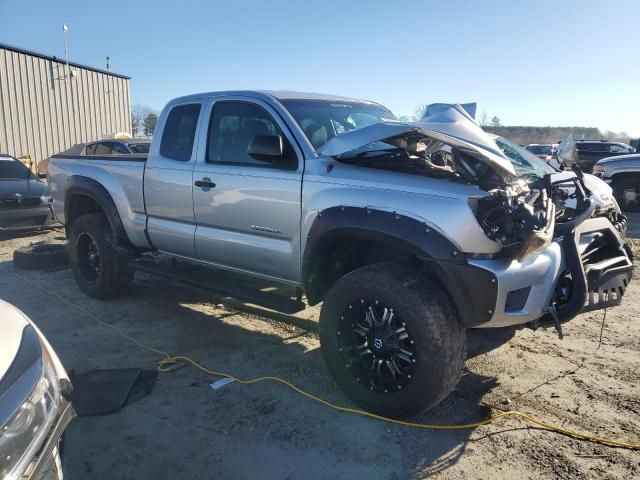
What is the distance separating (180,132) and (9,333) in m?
3.18

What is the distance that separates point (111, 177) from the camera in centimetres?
560

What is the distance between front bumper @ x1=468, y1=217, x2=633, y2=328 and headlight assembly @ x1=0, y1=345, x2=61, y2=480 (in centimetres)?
222

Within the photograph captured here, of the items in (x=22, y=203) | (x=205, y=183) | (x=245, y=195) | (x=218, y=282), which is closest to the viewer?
(x=245, y=195)

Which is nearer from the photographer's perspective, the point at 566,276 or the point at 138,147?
the point at 566,276

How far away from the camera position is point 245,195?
427 centimetres

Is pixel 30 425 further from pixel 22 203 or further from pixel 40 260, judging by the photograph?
pixel 22 203

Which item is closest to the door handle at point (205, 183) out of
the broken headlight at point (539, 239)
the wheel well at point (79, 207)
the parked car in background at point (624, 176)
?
the wheel well at point (79, 207)

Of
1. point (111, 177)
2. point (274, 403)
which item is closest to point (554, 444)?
point (274, 403)

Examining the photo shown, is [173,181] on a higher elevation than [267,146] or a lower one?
lower

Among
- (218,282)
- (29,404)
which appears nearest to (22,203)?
(218,282)

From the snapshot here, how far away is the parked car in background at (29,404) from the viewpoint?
5.99 feet

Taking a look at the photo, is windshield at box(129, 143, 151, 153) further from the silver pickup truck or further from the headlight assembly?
the headlight assembly

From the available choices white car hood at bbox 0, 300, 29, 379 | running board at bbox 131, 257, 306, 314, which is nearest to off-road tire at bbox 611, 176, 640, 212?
running board at bbox 131, 257, 306, 314

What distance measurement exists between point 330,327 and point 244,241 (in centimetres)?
114
